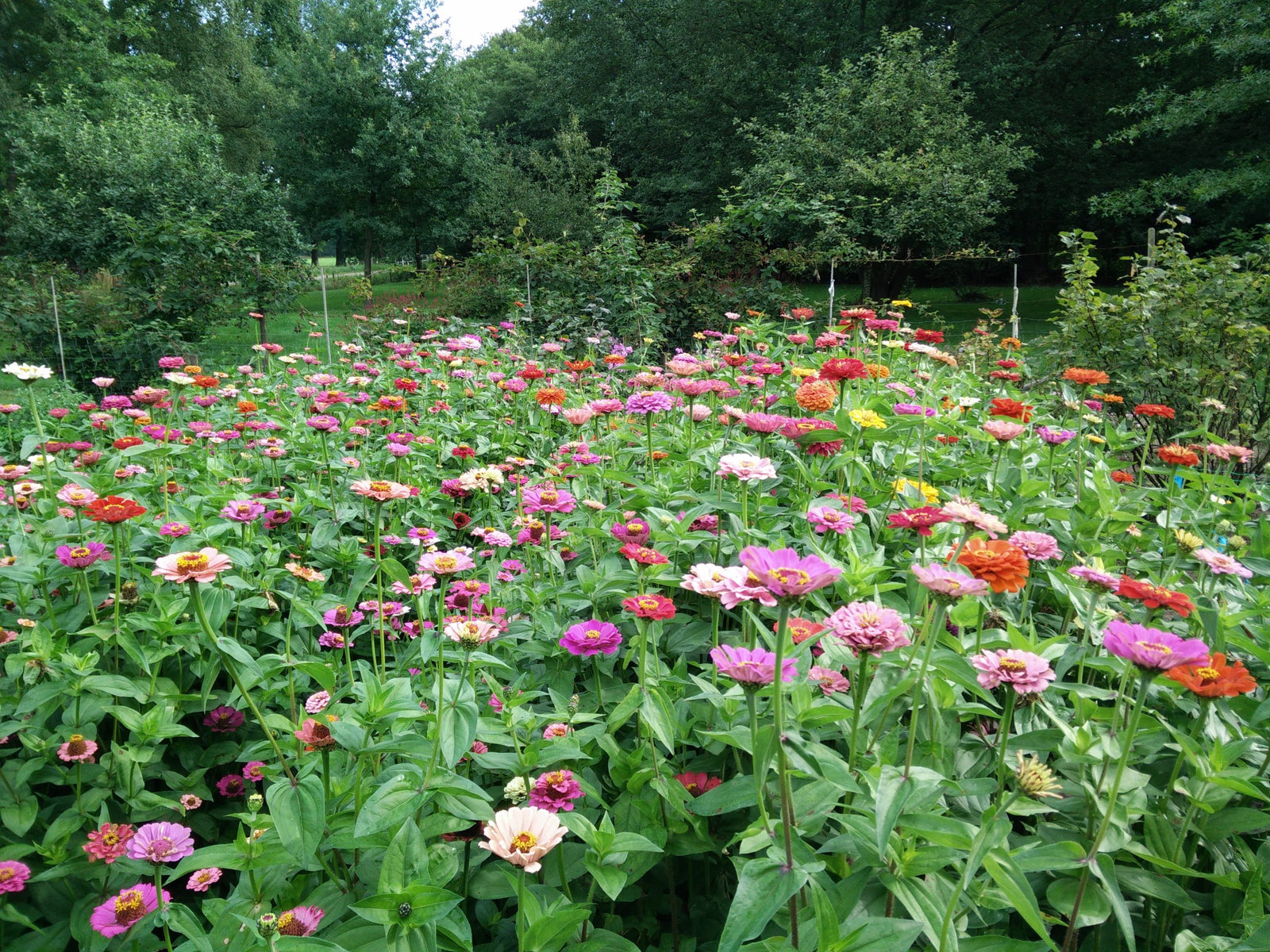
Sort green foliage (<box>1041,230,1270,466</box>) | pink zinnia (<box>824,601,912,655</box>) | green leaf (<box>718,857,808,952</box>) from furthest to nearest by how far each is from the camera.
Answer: green foliage (<box>1041,230,1270,466</box>)
pink zinnia (<box>824,601,912,655</box>)
green leaf (<box>718,857,808,952</box>)

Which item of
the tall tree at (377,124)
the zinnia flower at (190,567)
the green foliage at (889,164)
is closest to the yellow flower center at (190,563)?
the zinnia flower at (190,567)

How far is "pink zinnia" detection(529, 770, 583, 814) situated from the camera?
110 centimetres

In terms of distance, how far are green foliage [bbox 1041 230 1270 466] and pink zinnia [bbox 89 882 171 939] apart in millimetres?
4698

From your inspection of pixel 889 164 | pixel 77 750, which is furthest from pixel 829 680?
pixel 889 164

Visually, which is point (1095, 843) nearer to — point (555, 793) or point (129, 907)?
point (555, 793)

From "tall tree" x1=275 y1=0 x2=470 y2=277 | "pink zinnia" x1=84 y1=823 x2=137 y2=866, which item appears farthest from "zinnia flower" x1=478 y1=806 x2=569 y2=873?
"tall tree" x1=275 y1=0 x2=470 y2=277

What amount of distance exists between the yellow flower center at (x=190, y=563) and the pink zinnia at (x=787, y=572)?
34.7 inches

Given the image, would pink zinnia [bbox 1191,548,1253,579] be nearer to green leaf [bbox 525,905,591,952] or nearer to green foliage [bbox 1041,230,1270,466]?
green leaf [bbox 525,905,591,952]

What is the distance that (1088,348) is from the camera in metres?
4.43

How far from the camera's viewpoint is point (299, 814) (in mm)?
1090

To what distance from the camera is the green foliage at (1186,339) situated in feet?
13.2

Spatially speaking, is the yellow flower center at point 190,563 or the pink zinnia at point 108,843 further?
the pink zinnia at point 108,843

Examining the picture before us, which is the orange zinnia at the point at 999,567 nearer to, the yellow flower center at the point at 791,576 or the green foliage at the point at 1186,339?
the yellow flower center at the point at 791,576

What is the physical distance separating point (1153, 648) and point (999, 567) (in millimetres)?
200
